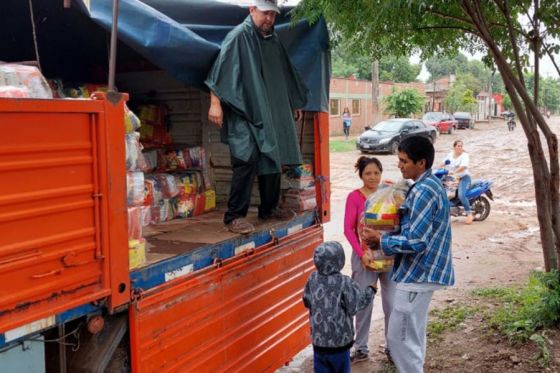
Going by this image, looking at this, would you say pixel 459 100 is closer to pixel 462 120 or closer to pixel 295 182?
Result: pixel 462 120

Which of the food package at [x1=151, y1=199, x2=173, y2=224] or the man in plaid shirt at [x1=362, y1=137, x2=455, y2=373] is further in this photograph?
the food package at [x1=151, y1=199, x2=173, y2=224]

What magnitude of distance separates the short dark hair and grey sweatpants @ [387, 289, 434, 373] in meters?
0.78

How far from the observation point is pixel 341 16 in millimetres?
4082

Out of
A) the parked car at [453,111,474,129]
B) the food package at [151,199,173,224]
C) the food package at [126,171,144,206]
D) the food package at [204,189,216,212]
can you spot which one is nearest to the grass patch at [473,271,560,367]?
the food package at [204,189,216,212]

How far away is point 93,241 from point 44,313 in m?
0.35

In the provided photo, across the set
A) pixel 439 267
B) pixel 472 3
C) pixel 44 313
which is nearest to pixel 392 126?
pixel 472 3

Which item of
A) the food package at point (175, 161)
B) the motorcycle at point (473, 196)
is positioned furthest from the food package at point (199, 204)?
the motorcycle at point (473, 196)

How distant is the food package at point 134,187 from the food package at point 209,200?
192cm

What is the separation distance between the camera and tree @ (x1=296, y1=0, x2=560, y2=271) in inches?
161

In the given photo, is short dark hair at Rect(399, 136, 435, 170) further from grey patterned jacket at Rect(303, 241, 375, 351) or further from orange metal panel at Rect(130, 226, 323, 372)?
orange metal panel at Rect(130, 226, 323, 372)

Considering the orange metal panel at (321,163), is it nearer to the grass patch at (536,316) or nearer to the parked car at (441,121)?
the grass patch at (536,316)

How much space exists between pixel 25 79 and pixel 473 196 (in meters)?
8.86

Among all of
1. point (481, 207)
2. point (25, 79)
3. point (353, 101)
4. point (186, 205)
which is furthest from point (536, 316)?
point (353, 101)

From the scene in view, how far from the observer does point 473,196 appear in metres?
10.1
